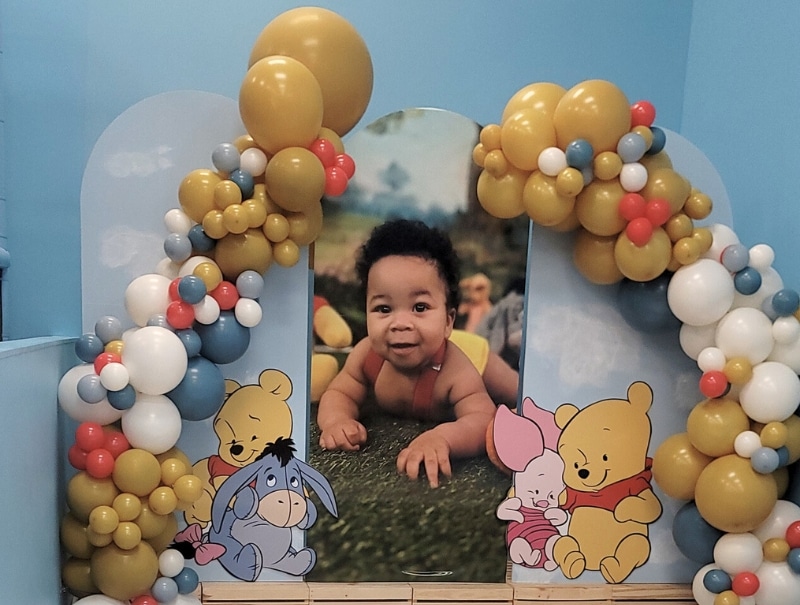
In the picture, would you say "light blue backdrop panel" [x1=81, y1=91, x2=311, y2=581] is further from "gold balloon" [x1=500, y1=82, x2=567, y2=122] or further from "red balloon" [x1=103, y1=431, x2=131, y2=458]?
"gold balloon" [x1=500, y1=82, x2=567, y2=122]

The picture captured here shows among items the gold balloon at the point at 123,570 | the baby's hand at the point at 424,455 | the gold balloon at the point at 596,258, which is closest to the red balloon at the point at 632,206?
the gold balloon at the point at 596,258

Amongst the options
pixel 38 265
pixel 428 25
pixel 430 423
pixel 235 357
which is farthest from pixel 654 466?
pixel 38 265

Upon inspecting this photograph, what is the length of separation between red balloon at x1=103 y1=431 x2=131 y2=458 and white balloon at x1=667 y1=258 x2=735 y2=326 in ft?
4.87

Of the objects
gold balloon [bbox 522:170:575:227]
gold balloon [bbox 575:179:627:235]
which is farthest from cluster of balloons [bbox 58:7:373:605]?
gold balloon [bbox 575:179:627:235]

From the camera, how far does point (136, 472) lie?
1.92 metres

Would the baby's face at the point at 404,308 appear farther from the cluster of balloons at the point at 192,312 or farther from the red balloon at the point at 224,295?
the red balloon at the point at 224,295

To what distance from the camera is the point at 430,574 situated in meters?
2.34

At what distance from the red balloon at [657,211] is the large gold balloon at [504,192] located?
0.33 m

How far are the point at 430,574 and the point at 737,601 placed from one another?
2.81ft

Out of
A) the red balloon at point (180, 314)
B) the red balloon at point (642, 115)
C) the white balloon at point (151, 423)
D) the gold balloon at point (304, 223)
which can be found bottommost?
the white balloon at point (151, 423)

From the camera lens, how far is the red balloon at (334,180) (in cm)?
200

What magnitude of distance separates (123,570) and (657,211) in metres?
1.64

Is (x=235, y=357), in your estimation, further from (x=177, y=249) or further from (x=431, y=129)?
(x=431, y=129)

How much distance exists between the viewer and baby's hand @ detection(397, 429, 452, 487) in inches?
90.8
